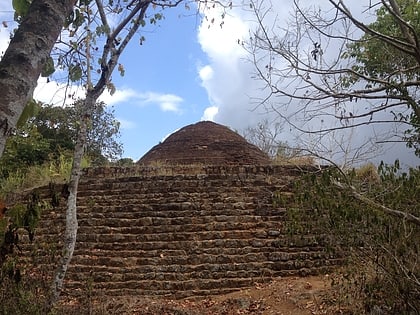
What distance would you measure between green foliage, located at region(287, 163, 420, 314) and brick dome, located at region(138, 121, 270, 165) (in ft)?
27.7

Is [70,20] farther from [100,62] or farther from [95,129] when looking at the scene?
[95,129]

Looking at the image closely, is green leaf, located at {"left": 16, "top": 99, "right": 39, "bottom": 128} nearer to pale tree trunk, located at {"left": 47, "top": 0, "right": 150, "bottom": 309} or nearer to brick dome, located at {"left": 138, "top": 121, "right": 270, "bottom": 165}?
pale tree trunk, located at {"left": 47, "top": 0, "right": 150, "bottom": 309}

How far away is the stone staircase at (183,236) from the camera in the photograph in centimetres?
768

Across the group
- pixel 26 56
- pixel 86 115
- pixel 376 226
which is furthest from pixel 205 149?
pixel 26 56

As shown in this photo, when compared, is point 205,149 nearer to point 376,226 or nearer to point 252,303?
point 252,303

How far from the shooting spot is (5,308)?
4.36m

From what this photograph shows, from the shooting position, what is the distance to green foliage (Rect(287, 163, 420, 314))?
4602 mm

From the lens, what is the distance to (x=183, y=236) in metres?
8.50

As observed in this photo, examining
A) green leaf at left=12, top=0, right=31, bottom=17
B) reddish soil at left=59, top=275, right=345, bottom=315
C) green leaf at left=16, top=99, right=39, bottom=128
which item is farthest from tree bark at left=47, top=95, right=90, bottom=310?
green leaf at left=12, top=0, right=31, bottom=17

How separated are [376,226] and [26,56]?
4.44m

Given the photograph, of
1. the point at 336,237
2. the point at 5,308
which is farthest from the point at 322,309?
the point at 5,308

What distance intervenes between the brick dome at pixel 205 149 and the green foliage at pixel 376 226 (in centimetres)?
845

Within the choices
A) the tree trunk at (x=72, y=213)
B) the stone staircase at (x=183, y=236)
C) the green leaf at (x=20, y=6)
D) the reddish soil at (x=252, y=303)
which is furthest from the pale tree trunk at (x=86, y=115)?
the green leaf at (x=20, y=6)

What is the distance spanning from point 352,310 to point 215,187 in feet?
14.5
